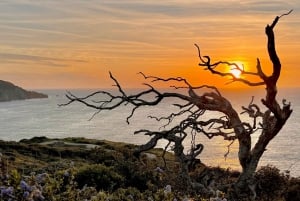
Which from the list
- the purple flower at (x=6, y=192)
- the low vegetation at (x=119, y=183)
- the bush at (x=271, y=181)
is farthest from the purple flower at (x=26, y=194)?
the bush at (x=271, y=181)

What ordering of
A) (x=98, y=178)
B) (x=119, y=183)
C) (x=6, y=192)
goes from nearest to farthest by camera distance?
(x=6, y=192) < (x=98, y=178) < (x=119, y=183)

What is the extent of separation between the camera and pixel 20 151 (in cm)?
4309

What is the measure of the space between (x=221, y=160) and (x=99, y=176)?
6943 centimetres

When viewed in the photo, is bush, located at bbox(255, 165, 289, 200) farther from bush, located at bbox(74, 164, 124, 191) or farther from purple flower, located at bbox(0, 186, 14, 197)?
purple flower, located at bbox(0, 186, 14, 197)

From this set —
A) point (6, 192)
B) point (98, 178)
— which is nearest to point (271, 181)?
point (98, 178)

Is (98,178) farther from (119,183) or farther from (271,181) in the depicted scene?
(271,181)

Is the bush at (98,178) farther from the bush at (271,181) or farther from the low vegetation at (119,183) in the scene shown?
the bush at (271,181)

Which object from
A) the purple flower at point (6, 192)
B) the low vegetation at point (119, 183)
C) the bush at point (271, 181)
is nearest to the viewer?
the purple flower at point (6, 192)

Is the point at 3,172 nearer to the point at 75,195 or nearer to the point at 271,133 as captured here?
the point at 75,195

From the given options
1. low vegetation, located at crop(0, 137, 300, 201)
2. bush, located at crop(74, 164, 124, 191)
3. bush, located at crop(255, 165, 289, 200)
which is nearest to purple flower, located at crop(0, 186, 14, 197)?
low vegetation, located at crop(0, 137, 300, 201)

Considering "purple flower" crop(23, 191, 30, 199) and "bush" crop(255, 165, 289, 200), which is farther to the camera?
"bush" crop(255, 165, 289, 200)

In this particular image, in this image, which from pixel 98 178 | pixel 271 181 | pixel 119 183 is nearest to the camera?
pixel 98 178

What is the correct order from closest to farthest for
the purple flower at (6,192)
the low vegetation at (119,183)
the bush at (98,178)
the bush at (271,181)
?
1. the purple flower at (6,192)
2. the low vegetation at (119,183)
3. the bush at (98,178)
4. the bush at (271,181)

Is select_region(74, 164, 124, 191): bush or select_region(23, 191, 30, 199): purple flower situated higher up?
select_region(23, 191, 30, 199): purple flower
